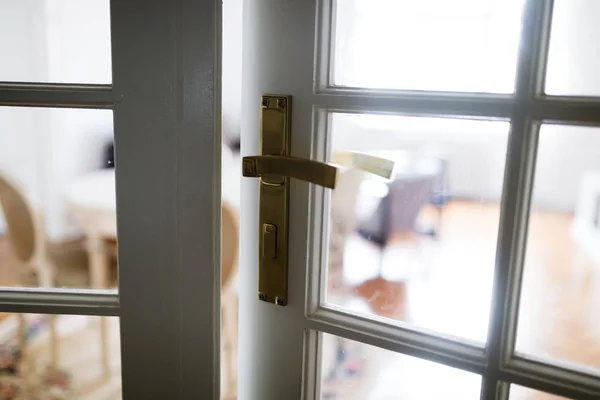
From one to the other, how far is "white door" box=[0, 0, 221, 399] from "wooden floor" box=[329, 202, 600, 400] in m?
0.23

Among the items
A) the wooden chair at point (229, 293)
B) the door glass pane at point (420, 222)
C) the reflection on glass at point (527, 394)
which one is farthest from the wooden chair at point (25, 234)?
the reflection on glass at point (527, 394)

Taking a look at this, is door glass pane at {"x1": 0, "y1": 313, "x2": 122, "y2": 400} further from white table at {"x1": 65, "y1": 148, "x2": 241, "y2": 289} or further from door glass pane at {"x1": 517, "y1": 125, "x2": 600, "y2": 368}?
door glass pane at {"x1": 517, "y1": 125, "x2": 600, "y2": 368}

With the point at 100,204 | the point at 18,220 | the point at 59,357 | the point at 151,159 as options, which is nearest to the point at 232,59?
the point at 151,159

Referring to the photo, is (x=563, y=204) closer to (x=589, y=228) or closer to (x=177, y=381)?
(x=589, y=228)

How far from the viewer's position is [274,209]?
2.76 ft

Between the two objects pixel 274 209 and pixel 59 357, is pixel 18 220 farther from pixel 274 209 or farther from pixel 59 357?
pixel 274 209

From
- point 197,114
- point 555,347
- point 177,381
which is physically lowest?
point 177,381

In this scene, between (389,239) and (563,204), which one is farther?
(389,239)

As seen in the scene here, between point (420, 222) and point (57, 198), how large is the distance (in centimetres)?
54

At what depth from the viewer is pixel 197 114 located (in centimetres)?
81

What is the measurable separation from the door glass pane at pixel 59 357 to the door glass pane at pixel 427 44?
557mm

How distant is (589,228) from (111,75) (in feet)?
2.14

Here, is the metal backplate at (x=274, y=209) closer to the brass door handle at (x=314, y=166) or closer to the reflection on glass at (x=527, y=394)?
the brass door handle at (x=314, y=166)

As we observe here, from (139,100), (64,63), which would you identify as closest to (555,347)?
(139,100)
